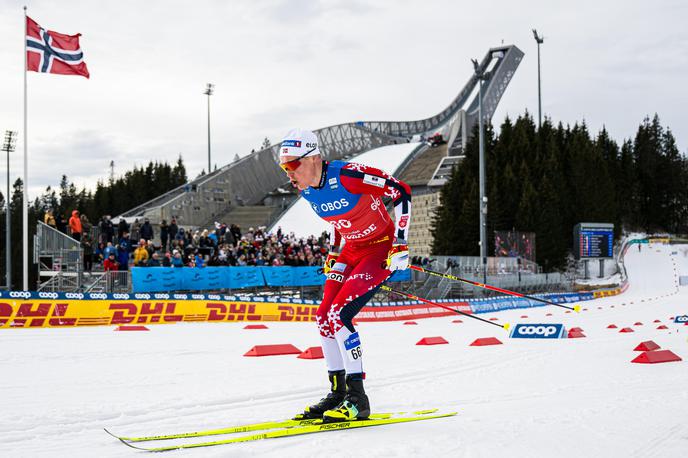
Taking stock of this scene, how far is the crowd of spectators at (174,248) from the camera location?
2020 centimetres

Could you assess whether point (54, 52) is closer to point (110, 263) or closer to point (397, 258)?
point (110, 263)

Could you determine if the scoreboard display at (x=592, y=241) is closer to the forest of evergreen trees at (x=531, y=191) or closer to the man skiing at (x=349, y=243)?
the forest of evergreen trees at (x=531, y=191)

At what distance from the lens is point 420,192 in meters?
62.7

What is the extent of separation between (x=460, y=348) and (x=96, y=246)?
1817 centimetres

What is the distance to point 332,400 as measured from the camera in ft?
18.1

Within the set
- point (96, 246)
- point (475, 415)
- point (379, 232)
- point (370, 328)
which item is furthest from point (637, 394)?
point (96, 246)

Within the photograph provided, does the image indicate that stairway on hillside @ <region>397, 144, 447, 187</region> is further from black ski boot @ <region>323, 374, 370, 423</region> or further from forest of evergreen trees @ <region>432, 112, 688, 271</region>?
black ski boot @ <region>323, 374, 370, 423</region>

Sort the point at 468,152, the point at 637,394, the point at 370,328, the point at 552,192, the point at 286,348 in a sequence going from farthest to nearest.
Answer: the point at 468,152 < the point at 552,192 < the point at 370,328 < the point at 286,348 < the point at 637,394

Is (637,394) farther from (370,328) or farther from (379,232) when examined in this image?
(370,328)

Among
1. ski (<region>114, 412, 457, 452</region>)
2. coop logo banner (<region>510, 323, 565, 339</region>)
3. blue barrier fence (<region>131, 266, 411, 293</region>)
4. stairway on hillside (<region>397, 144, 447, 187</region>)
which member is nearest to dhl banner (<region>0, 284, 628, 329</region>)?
blue barrier fence (<region>131, 266, 411, 293</region>)

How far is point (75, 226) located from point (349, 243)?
1787cm

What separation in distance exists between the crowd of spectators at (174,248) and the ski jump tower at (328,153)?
10.2 meters

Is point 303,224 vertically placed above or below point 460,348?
above

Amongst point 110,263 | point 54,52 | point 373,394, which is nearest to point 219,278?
point 110,263
